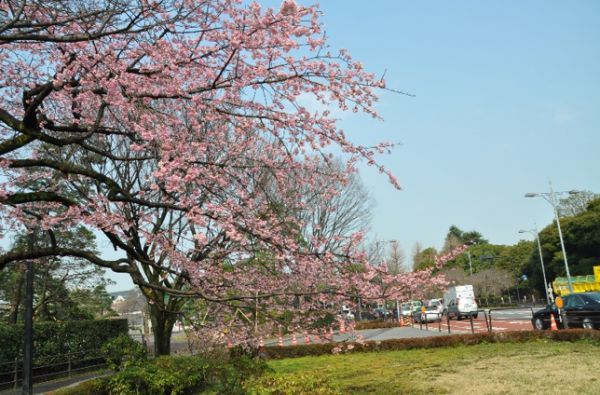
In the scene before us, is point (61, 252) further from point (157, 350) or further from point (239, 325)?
point (157, 350)

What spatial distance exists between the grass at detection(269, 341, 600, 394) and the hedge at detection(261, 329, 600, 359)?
0.45 meters

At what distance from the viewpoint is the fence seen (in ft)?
52.4

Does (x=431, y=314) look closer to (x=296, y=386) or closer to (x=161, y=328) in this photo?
(x=161, y=328)

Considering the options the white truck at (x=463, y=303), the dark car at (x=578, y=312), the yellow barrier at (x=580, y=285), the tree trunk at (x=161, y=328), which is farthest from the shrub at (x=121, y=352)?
the yellow barrier at (x=580, y=285)

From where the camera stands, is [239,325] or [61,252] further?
[239,325]

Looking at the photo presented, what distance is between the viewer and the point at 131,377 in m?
9.32

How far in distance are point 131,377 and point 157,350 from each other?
4885 mm

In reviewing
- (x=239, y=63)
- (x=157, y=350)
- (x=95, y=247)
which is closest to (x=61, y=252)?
(x=239, y=63)

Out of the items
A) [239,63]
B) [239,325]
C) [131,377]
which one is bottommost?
[131,377]

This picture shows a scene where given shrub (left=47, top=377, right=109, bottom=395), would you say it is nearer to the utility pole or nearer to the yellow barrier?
the utility pole

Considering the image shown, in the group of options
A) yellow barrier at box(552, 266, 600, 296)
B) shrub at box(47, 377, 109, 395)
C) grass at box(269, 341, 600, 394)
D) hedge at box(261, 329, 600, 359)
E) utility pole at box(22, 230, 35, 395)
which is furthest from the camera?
yellow barrier at box(552, 266, 600, 296)

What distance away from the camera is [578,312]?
16750mm

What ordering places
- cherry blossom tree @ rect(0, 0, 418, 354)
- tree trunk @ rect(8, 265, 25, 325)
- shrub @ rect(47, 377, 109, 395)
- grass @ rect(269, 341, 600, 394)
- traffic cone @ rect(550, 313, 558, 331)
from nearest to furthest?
cherry blossom tree @ rect(0, 0, 418, 354)
grass @ rect(269, 341, 600, 394)
shrub @ rect(47, 377, 109, 395)
traffic cone @ rect(550, 313, 558, 331)
tree trunk @ rect(8, 265, 25, 325)

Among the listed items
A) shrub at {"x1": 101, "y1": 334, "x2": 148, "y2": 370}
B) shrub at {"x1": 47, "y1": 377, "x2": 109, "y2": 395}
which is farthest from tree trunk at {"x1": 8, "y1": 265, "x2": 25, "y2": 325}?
shrub at {"x1": 101, "y1": 334, "x2": 148, "y2": 370}
